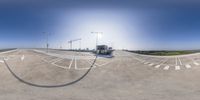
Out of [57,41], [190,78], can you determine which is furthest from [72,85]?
[190,78]

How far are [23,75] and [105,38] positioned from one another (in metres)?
4.48

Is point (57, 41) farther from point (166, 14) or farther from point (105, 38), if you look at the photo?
point (166, 14)

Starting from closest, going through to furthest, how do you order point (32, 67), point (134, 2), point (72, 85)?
point (72, 85), point (134, 2), point (32, 67)

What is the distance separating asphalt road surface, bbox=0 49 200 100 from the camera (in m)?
8.12

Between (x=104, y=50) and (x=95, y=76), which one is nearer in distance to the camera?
(x=95, y=76)

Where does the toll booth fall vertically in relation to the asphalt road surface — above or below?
above

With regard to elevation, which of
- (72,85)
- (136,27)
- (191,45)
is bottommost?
(72,85)

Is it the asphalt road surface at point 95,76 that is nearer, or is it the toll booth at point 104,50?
the asphalt road surface at point 95,76

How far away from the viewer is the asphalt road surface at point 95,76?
8.12 meters

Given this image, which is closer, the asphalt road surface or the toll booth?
the asphalt road surface

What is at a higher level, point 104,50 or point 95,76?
point 104,50

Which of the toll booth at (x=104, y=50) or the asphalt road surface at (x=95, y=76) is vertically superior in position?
the toll booth at (x=104, y=50)

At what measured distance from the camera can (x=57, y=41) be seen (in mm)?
10797

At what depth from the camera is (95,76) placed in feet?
34.7
